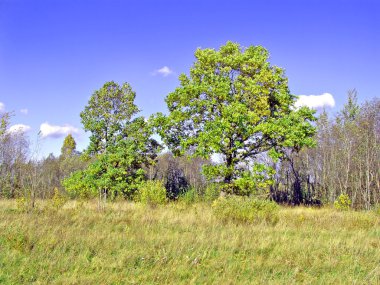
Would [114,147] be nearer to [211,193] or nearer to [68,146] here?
[211,193]

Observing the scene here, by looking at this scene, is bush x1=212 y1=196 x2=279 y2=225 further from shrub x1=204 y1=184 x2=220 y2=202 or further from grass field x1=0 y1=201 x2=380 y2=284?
shrub x1=204 y1=184 x2=220 y2=202

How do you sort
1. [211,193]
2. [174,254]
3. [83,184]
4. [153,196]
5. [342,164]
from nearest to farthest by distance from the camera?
1. [174,254]
2. [153,196]
3. [211,193]
4. [83,184]
5. [342,164]

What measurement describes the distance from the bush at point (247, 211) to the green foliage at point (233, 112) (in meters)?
A: 6.68

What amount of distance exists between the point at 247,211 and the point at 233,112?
8.29 meters

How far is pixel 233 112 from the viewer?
1947 cm

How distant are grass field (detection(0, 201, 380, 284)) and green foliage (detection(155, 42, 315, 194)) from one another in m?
9.10

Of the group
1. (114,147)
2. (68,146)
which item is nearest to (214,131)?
(114,147)

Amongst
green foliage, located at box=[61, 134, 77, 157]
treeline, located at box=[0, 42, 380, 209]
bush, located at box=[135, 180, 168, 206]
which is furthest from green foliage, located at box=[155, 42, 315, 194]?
green foliage, located at box=[61, 134, 77, 157]

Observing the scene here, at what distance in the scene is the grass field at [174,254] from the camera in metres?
6.36

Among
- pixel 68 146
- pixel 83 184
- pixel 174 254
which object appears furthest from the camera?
pixel 68 146

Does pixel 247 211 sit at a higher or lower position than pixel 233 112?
lower

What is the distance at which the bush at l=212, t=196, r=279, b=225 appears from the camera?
12.1 metres

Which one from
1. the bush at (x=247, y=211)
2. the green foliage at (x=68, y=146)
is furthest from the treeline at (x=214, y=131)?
the green foliage at (x=68, y=146)

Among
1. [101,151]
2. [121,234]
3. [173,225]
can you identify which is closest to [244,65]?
[101,151]
